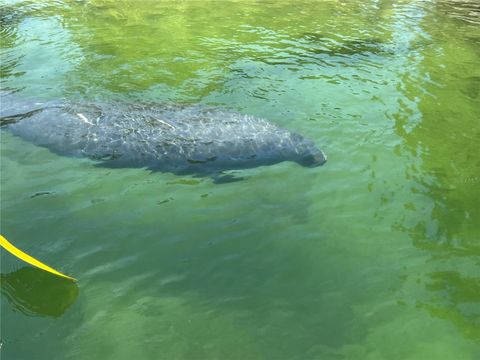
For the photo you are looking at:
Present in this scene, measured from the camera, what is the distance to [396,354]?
4270mm

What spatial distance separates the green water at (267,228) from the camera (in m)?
4.43

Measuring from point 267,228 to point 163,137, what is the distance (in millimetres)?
2316

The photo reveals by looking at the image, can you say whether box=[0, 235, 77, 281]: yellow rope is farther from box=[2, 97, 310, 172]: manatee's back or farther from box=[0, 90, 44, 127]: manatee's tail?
box=[0, 90, 44, 127]: manatee's tail

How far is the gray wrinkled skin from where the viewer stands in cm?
691

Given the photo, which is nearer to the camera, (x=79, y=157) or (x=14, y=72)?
(x=79, y=157)

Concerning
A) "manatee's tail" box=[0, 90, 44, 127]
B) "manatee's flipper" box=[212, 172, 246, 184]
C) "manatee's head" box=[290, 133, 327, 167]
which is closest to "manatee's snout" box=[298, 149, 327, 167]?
"manatee's head" box=[290, 133, 327, 167]

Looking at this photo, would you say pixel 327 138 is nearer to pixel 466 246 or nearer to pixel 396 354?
pixel 466 246

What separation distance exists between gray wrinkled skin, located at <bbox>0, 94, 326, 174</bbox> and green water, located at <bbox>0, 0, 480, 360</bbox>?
231mm

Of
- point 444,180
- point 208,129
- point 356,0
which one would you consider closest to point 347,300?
point 444,180

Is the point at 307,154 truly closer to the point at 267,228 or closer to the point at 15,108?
the point at 267,228

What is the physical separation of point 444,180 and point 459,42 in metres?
8.20

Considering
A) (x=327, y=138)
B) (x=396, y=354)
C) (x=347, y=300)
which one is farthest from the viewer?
(x=327, y=138)

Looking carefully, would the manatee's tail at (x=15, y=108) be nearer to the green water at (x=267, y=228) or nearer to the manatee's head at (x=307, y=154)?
the green water at (x=267, y=228)

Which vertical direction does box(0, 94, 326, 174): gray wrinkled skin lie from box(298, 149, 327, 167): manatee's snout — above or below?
above
